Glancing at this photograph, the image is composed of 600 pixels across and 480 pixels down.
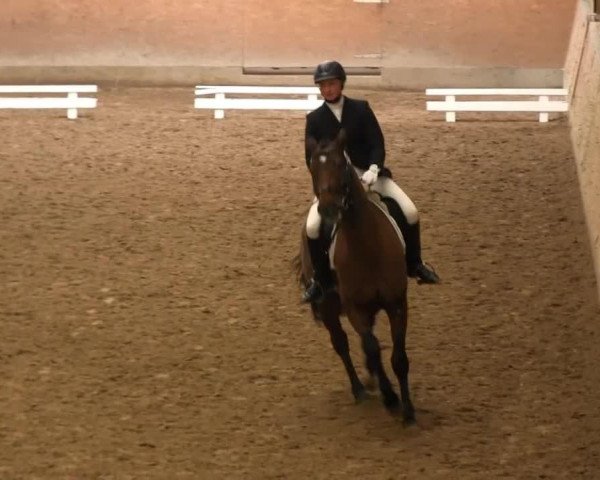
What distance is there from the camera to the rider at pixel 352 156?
26.3ft

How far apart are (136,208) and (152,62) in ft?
22.6

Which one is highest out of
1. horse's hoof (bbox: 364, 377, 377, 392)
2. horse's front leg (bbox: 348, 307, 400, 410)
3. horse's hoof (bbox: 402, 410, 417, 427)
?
horse's front leg (bbox: 348, 307, 400, 410)

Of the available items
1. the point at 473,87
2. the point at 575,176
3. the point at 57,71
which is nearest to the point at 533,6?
the point at 473,87

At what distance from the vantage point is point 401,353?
7805 millimetres

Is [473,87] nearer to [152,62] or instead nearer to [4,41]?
[152,62]

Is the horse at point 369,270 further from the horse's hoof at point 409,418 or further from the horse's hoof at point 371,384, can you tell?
the horse's hoof at point 371,384

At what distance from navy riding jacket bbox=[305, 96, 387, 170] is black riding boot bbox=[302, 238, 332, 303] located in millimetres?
667

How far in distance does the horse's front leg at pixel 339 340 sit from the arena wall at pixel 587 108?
310 centimetres

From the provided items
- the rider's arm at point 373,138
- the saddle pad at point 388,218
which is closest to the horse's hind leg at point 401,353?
the saddle pad at point 388,218

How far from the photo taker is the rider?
8.02 m

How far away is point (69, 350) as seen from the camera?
9.35 meters

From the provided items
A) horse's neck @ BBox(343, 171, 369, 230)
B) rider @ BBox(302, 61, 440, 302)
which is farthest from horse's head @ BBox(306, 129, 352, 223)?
rider @ BBox(302, 61, 440, 302)

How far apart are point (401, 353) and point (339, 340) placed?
79 centimetres

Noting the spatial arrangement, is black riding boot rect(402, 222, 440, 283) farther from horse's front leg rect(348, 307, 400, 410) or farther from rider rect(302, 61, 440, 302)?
horse's front leg rect(348, 307, 400, 410)
